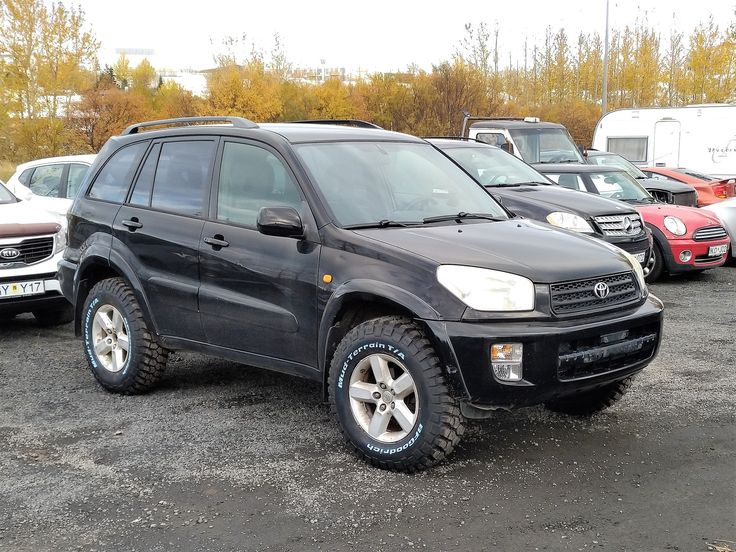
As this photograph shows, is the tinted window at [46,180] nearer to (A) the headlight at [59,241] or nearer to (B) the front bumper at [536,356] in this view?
(A) the headlight at [59,241]

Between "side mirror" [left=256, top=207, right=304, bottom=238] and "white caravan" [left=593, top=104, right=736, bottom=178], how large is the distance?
1811 centimetres

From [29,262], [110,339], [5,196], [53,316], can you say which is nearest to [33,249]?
[29,262]

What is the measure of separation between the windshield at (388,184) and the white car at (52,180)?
6.14m

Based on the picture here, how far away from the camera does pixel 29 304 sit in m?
7.68

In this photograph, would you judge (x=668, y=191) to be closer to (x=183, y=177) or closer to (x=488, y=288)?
(x=183, y=177)

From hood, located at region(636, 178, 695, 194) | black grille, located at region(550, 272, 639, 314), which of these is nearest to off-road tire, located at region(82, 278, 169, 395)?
black grille, located at region(550, 272, 639, 314)

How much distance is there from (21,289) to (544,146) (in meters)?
10.2

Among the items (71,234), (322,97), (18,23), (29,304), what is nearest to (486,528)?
(71,234)

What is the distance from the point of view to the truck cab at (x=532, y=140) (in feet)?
49.1

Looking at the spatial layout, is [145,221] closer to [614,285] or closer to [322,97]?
[614,285]

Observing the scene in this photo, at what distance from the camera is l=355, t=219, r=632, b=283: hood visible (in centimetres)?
417

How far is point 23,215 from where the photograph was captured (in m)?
8.12

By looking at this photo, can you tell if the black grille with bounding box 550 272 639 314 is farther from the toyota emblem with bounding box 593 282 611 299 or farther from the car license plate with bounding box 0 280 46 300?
the car license plate with bounding box 0 280 46 300

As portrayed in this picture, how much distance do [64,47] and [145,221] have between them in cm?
2649
